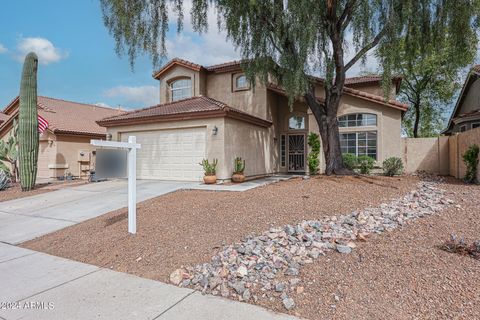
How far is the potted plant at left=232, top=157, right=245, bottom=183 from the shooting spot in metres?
12.1

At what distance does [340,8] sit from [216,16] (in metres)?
4.61

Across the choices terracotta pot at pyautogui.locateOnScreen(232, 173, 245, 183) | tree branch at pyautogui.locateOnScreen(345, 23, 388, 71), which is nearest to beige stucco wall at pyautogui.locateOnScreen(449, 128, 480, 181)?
tree branch at pyautogui.locateOnScreen(345, 23, 388, 71)

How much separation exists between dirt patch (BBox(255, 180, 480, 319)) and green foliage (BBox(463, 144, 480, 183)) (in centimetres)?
674

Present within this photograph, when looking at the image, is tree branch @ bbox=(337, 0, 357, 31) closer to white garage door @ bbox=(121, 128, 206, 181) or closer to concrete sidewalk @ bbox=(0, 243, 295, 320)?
white garage door @ bbox=(121, 128, 206, 181)

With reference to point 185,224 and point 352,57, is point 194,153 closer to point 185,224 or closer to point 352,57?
point 185,224

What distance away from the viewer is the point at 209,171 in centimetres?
1161

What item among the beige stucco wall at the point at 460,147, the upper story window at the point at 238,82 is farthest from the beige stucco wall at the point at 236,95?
the beige stucco wall at the point at 460,147

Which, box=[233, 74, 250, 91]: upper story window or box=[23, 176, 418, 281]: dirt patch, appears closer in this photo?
box=[23, 176, 418, 281]: dirt patch

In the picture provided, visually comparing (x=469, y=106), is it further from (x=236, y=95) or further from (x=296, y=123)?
(x=236, y=95)

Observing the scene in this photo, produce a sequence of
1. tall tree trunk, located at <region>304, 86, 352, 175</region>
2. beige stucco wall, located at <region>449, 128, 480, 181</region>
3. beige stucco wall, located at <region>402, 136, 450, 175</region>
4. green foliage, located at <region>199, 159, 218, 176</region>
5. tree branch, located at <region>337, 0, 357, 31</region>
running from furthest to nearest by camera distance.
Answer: beige stucco wall, located at <region>402, 136, 450, 175</region>, tall tree trunk, located at <region>304, 86, 352, 175</region>, green foliage, located at <region>199, 159, 218, 176</region>, beige stucco wall, located at <region>449, 128, 480, 181</region>, tree branch, located at <region>337, 0, 357, 31</region>

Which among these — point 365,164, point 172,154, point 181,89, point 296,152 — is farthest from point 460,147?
point 181,89

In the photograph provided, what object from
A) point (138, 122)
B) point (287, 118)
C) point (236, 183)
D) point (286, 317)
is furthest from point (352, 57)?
point (286, 317)

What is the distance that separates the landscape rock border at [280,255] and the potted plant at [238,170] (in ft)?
20.6

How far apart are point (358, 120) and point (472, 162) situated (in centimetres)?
558
